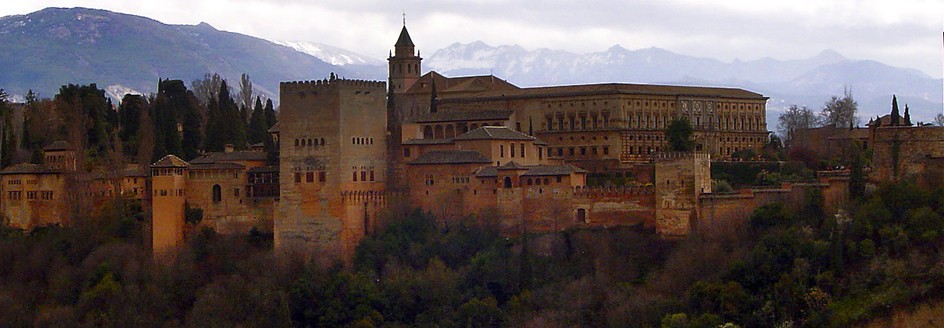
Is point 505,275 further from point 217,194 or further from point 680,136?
point 680,136

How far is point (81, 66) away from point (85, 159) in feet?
344

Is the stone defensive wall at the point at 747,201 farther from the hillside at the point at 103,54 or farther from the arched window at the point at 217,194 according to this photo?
the hillside at the point at 103,54

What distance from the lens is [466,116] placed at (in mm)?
54375

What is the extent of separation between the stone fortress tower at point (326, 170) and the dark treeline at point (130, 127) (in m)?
4.77

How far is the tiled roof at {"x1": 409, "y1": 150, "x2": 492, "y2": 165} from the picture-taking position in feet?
156

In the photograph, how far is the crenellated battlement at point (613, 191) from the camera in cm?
4575

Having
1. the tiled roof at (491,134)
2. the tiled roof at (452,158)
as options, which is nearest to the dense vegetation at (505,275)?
the tiled roof at (452,158)

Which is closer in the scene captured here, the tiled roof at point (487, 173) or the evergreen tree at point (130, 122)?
the tiled roof at point (487, 173)

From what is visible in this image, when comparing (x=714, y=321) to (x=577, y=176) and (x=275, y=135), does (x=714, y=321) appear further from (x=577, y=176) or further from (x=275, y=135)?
(x=275, y=135)

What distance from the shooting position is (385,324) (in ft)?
143

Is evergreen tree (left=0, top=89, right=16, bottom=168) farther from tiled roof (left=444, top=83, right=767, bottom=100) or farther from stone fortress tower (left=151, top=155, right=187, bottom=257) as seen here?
tiled roof (left=444, top=83, right=767, bottom=100)

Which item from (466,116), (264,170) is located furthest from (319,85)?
(466,116)

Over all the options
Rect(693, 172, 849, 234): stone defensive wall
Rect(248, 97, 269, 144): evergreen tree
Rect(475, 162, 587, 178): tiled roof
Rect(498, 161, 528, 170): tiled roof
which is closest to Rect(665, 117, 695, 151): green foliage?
Rect(475, 162, 587, 178): tiled roof

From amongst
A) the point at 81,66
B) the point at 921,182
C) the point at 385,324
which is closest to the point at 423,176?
the point at 385,324
